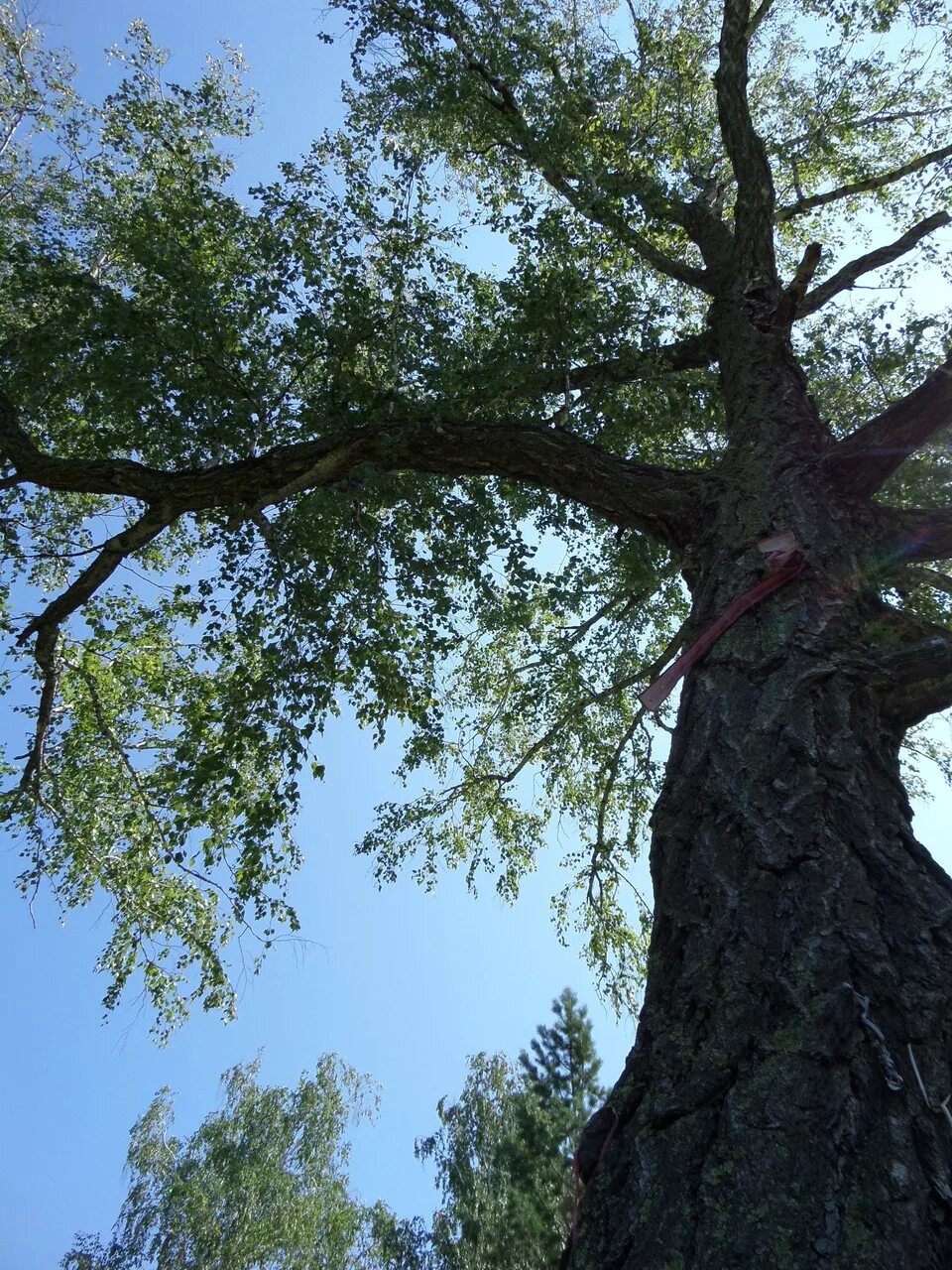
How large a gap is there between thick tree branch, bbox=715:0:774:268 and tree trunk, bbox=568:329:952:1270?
384 centimetres

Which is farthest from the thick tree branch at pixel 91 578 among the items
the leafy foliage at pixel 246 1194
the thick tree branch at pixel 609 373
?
the leafy foliage at pixel 246 1194

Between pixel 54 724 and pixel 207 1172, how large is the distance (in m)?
16.7

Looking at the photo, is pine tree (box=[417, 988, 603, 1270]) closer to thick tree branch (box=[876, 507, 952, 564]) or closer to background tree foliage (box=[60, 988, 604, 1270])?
background tree foliage (box=[60, 988, 604, 1270])

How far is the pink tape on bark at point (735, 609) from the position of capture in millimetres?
3320

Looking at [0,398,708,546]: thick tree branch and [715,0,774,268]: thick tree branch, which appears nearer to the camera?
[0,398,708,546]: thick tree branch

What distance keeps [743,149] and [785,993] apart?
21.3ft

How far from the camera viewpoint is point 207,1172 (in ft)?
64.1

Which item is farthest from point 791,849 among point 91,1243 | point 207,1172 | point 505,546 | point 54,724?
point 91,1243

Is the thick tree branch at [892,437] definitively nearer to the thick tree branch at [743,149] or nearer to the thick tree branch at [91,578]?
the thick tree branch at [743,149]

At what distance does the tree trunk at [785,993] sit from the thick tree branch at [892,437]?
2.91ft

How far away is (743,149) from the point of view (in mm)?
6457

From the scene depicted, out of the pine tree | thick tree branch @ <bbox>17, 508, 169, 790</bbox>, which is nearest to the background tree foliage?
the pine tree

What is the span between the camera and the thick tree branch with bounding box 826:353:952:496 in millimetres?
3846

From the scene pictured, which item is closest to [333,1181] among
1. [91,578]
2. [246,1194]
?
[246,1194]
